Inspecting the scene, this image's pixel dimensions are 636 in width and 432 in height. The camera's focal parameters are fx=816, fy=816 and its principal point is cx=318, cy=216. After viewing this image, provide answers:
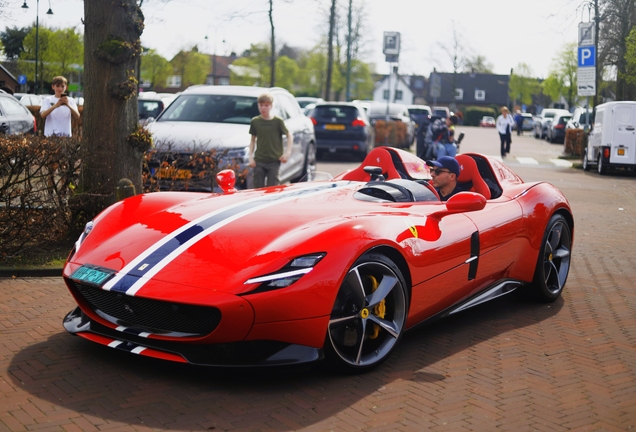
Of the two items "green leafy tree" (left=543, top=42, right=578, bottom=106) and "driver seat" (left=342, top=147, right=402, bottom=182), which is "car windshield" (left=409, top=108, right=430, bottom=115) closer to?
"green leafy tree" (left=543, top=42, right=578, bottom=106)

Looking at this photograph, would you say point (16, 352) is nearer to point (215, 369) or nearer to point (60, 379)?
point (60, 379)

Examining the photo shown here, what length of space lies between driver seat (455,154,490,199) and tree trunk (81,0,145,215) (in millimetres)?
3676

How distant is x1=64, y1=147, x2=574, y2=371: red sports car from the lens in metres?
4.44

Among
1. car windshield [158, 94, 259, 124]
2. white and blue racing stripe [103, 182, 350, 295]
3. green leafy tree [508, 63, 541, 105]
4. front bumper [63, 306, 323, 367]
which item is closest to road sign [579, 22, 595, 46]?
car windshield [158, 94, 259, 124]

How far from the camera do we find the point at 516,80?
121562 millimetres

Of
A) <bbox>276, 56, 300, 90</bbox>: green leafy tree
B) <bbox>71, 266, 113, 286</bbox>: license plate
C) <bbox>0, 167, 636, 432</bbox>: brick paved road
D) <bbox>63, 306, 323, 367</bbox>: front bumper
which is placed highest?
<bbox>276, 56, 300, 90</bbox>: green leafy tree

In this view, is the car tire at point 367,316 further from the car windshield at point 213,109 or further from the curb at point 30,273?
the car windshield at point 213,109

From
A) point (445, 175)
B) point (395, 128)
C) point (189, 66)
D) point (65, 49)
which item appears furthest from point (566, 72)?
point (445, 175)

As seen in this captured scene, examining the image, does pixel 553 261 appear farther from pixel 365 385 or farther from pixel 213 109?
pixel 213 109

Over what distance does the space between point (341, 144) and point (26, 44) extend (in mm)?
33640

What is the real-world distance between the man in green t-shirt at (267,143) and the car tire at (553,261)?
4.62m

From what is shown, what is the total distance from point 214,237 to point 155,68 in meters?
70.6

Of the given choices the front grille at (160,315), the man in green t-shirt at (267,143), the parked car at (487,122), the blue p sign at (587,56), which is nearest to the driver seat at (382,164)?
the front grille at (160,315)

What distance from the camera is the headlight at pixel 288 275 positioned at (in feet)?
14.5
